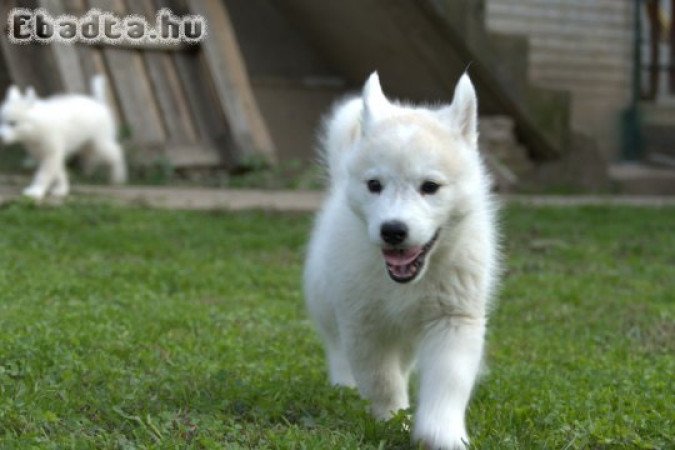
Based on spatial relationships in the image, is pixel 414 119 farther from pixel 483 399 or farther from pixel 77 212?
pixel 77 212

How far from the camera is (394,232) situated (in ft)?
11.8

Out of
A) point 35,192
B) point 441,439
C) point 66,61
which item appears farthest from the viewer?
point 66,61

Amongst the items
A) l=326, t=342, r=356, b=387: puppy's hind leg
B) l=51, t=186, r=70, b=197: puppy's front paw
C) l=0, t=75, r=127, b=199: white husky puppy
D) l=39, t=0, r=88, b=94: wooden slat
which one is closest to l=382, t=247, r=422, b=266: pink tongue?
l=326, t=342, r=356, b=387: puppy's hind leg

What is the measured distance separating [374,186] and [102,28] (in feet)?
27.1

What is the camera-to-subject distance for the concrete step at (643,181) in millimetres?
13641

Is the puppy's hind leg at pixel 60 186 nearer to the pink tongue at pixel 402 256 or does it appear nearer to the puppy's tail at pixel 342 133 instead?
the puppy's tail at pixel 342 133

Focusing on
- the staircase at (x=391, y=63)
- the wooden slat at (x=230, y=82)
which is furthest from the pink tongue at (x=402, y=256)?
the wooden slat at (x=230, y=82)

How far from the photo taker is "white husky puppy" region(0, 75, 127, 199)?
9742 mm

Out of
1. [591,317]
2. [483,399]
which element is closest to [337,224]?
[483,399]

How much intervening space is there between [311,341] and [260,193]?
18.1 ft

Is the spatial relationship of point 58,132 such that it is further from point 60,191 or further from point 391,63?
point 391,63

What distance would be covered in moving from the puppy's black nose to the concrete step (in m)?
10.3

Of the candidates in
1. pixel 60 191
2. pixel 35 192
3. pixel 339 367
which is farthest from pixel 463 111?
pixel 60 191

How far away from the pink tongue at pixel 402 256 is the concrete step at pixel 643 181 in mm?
10181
